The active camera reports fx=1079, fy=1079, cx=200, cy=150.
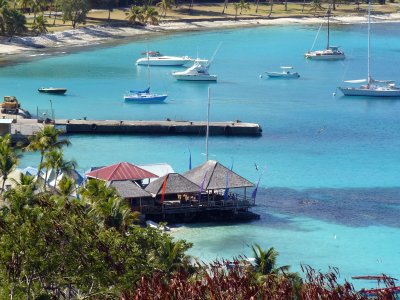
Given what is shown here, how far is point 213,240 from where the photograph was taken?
203ft

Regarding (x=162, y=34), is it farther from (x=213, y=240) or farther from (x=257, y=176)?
(x=213, y=240)

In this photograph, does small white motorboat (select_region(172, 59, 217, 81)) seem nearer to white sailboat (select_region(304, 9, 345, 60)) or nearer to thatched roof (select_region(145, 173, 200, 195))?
white sailboat (select_region(304, 9, 345, 60))

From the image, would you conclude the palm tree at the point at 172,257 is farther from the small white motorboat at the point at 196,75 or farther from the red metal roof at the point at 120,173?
the small white motorboat at the point at 196,75

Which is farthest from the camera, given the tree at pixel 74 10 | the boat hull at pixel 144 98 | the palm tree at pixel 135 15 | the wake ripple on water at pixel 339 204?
the palm tree at pixel 135 15

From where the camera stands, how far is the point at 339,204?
7125cm

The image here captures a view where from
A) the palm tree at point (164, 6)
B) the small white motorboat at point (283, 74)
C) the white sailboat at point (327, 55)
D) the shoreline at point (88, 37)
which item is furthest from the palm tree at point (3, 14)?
the white sailboat at point (327, 55)

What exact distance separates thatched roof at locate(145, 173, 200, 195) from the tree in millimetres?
102414

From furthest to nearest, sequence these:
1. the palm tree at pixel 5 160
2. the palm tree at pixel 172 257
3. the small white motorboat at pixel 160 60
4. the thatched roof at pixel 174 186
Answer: the small white motorboat at pixel 160 60, the thatched roof at pixel 174 186, the palm tree at pixel 5 160, the palm tree at pixel 172 257

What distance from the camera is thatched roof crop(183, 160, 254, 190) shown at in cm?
6544

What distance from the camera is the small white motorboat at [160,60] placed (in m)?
146

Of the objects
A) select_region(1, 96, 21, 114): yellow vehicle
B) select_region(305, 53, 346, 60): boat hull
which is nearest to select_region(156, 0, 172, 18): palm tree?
select_region(305, 53, 346, 60): boat hull

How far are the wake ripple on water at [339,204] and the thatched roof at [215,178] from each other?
9.81 ft

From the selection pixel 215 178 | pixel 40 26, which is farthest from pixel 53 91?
pixel 215 178

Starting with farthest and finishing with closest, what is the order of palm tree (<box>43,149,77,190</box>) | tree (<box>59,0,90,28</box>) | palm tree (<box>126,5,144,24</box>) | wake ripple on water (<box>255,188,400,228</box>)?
Answer: palm tree (<box>126,5,144,24</box>) → tree (<box>59,0,90,28</box>) → wake ripple on water (<box>255,188,400,228</box>) → palm tree (<box>43,149,77,190</box>)
